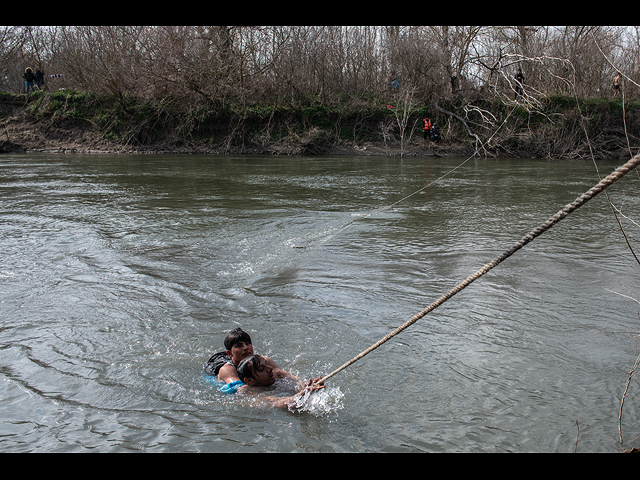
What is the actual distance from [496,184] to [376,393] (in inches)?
502

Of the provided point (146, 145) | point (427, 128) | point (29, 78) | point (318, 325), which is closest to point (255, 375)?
point (318, 325)

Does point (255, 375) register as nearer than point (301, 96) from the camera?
Yes

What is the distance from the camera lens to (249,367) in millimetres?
4105

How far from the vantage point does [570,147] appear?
82.9ft

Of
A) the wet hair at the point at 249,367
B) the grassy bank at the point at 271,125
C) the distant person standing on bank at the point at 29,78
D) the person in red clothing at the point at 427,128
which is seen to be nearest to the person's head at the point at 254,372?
the wet hair at the point at 249,367

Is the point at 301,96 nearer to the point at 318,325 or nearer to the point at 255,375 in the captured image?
the point at 318,325

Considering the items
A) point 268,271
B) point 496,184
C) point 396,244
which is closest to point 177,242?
point 268,271

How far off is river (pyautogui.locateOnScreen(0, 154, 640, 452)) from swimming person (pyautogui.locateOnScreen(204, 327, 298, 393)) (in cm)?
17

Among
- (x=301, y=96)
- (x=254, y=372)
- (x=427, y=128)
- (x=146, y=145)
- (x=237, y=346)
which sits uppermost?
(x=301, y=96)

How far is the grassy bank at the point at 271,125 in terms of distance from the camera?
2692 centimetres

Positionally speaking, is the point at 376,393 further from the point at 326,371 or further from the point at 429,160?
the point at 429,160

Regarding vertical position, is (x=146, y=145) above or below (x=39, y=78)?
below

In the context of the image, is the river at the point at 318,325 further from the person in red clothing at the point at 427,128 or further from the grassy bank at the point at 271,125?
the grassy bank at the point at 271,125

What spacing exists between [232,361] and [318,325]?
1.14 meters
